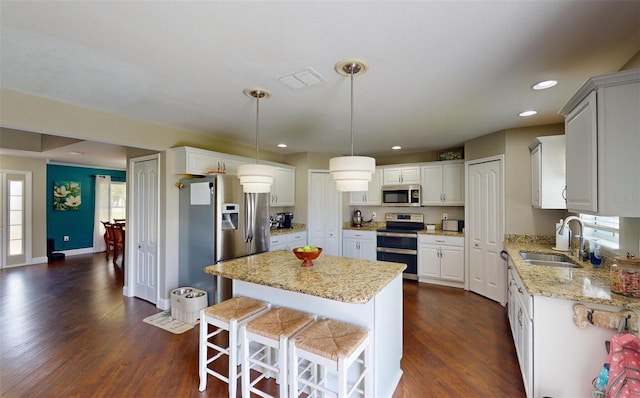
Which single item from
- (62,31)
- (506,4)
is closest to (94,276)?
(62,31)

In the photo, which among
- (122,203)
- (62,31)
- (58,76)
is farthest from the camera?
(122,203)

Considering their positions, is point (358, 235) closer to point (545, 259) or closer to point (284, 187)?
point (284, 187)

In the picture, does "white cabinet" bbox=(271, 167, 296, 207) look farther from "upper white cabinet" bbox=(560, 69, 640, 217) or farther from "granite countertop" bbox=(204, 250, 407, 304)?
"upper white cabinet" bbox=(560, 69, 640, 217)

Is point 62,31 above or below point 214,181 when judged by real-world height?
above

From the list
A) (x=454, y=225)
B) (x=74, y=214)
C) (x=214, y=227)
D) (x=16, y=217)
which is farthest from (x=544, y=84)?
(x=74, y=214)

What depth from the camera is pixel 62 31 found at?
5.02 feet

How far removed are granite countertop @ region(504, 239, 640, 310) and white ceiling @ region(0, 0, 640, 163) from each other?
1.51 metres

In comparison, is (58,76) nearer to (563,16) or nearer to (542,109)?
(563,16)

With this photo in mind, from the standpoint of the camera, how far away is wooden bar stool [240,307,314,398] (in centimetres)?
169

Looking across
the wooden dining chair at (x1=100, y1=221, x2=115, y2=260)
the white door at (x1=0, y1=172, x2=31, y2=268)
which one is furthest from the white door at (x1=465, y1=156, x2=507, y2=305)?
the white door at (x1=0, y1=172, x2=31, y2=268)

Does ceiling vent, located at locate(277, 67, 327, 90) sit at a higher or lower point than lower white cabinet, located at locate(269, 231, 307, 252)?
higher

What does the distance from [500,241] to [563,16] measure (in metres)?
2.98

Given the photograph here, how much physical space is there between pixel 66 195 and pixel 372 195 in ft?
24.8

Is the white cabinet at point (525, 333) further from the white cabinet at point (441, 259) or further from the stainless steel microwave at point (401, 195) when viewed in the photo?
the stainless steel microwave at point (401, 195)
